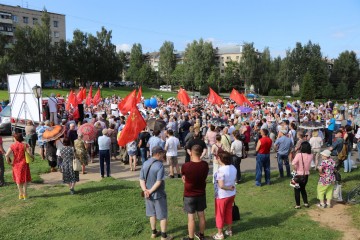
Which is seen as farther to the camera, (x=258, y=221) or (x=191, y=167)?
(x=258, y=221)

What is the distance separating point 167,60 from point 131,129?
281ft

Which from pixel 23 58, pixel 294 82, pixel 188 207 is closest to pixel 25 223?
pixel 188 207

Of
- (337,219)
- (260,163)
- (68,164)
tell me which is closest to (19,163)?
(68,164)

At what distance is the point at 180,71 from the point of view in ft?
287

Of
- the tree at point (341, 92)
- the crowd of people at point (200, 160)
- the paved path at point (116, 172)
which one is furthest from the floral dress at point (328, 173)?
the tree at point (341, 92)

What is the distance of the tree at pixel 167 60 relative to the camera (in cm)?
9606

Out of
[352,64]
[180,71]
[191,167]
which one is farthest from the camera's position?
[180,71]

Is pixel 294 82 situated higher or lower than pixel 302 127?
higher

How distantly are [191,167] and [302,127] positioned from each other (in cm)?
996

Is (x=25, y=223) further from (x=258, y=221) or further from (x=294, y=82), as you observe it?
(x=294, y=82)

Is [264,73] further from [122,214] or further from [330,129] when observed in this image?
[122,214]

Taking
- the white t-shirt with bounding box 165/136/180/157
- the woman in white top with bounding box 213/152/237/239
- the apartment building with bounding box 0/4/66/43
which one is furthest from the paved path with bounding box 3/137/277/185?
the apartment building with bounding box 0/4/66/43

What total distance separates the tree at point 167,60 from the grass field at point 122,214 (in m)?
87.2

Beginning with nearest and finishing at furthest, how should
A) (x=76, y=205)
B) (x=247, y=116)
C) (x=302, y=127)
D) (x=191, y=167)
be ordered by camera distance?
(x=191, y=167) < (x=76, y=205) < (x=302, y=127) < (x=247, y=116)
